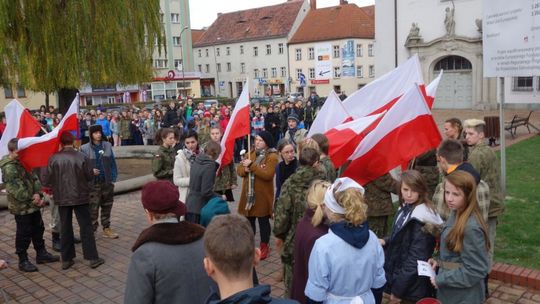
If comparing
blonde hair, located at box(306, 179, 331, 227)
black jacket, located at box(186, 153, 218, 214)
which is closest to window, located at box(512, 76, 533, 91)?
black jacket, located at box(186, 153, 218, 214)

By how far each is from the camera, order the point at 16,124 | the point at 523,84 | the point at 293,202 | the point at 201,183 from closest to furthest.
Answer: the point at 293,202, the point at 201,183, the point at 16,124, the point at 523,84

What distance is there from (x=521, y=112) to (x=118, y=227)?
25686 mm

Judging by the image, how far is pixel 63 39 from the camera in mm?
12250

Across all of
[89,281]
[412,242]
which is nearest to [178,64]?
[89,281]

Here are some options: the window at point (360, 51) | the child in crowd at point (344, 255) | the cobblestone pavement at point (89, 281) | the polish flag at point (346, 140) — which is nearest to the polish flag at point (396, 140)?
the polish flag at point (346, 140)

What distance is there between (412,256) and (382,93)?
12.8 ft

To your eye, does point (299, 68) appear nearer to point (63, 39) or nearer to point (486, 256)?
point (63, 39)

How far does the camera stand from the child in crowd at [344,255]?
10.4ft

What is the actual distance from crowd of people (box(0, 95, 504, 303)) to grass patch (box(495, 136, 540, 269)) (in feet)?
4.18

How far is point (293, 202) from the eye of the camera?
181 inches

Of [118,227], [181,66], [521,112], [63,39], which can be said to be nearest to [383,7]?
[521,112]

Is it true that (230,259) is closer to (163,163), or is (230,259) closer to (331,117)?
(331,117)

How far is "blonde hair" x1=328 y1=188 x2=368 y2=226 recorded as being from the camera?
3186 mm

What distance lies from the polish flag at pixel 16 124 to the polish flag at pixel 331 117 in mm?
4161
